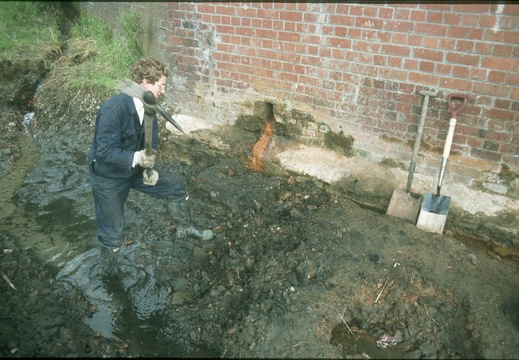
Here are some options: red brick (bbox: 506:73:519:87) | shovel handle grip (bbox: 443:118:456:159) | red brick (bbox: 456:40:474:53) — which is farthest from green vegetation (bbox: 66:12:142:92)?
red brick (bbox: 506:73:519:87)

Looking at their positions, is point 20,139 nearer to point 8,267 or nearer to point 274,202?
point 8,267

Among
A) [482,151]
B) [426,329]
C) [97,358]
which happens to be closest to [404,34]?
[482,151]

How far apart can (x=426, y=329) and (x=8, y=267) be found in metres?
3.53

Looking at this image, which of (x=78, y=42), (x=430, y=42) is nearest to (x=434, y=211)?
(x=430, y=42)

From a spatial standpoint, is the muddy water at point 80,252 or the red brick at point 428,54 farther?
the red brick at point 428,54

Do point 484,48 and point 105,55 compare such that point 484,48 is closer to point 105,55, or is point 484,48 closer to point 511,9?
point 511,9

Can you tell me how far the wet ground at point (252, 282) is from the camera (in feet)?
9.75

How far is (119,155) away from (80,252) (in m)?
1.36

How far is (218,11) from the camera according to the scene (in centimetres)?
454

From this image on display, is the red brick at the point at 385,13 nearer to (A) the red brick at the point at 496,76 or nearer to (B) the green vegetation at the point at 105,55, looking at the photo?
(A) the red brick at the point at 496,76

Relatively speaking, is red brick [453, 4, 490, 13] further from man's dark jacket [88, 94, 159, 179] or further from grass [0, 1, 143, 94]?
grass [0, 1, 143, 94]

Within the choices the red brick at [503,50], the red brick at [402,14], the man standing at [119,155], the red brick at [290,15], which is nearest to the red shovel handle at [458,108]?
the red brick at [503,50]

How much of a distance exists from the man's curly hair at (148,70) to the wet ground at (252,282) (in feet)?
5.17

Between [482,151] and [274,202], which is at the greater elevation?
[482,151]
